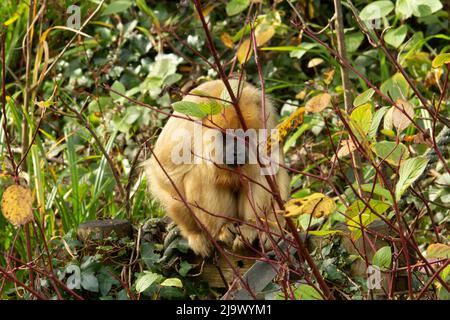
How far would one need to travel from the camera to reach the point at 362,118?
2164 mm

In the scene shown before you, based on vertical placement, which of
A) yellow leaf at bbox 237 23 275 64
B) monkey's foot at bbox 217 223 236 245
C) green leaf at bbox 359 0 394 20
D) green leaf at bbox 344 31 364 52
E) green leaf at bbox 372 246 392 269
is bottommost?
monkey's foot at bbox 217 223 236 245

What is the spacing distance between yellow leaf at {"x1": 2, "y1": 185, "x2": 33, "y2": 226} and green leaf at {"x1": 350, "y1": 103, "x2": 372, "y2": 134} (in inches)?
36.0

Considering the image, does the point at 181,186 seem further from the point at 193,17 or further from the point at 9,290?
the point at 193,17

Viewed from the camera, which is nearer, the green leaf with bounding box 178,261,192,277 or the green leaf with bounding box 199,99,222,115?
the green leaf with bounding box 199,99,222,115

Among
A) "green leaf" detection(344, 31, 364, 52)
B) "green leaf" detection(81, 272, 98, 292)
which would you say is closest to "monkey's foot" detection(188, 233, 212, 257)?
"green leaf" detection(81, 272, 98, 292)

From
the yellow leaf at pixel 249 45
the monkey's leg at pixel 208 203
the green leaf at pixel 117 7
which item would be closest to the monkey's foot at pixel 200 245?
the monkey's leg at pixel 208 203

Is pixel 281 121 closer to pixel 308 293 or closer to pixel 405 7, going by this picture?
pixel 405 7

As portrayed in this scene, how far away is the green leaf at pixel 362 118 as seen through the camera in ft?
7.06

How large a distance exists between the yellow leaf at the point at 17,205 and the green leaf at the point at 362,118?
36.0 inches

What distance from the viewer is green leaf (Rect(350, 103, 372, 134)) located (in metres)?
2.15

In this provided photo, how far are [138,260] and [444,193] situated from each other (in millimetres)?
1988

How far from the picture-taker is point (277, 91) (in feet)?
20.8

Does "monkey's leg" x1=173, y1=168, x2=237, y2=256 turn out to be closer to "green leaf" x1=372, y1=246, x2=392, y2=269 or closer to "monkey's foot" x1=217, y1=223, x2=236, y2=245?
"monkey's foot" x1=217, y1=223, x2=236, y2=245

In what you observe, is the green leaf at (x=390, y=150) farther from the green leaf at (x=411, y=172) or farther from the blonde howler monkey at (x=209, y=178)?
the blonde howler monkey at (x=209, y=178)
